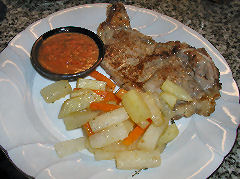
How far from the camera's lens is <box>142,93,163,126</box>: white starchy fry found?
2771 millimetres

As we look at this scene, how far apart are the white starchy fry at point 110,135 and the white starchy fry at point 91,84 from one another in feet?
2.07

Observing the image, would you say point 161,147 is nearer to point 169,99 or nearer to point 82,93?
point 169,99

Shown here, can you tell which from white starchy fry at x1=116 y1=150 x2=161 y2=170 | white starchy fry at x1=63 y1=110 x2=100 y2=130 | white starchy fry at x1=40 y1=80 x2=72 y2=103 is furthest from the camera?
white starchy fry at x1=40 y1=80 x2=72 y2=103

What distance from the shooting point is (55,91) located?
316 cm

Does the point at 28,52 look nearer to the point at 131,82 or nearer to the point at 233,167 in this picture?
the point at 131,82

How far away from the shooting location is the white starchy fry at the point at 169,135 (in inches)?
109

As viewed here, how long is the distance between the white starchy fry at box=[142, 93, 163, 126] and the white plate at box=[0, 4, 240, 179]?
374 millimetres

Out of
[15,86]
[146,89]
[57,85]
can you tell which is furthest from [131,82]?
[15,86]

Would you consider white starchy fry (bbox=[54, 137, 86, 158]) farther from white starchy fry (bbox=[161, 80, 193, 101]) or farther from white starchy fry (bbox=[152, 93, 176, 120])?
white starchy fry (bbox=[161, 80, 193, 101])

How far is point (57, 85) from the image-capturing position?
319cm

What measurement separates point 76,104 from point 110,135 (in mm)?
568

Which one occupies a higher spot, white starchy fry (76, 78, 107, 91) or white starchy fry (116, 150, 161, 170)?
white starchy fry (76, 78, 107, 91)

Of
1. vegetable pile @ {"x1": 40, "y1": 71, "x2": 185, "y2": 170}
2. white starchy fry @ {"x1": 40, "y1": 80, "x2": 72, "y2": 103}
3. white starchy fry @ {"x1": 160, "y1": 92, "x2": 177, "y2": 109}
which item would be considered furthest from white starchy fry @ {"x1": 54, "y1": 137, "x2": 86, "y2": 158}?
white starchy fry @ {"x1": 160, "y1": 92, "x2": 177, "y2": 109}

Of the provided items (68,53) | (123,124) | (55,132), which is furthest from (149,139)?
(68,53)
